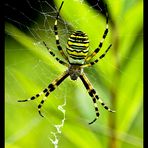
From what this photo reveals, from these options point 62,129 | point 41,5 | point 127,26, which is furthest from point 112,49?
point 41,5

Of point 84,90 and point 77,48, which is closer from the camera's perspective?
point 84,90

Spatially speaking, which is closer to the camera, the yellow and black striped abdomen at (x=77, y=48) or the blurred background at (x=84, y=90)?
the blurred background at (x=84, y=90)

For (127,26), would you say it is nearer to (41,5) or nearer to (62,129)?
(62,129)

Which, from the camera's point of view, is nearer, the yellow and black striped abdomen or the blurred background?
the blurred background
